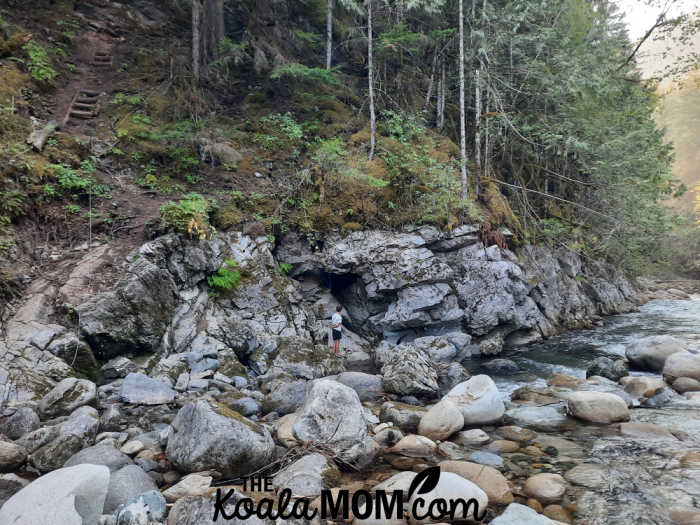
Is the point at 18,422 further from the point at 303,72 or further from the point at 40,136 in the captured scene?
the point at 303,72

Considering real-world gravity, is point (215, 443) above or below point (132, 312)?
below

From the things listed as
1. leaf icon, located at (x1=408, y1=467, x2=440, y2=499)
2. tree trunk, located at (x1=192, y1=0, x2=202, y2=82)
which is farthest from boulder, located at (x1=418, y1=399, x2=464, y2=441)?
tree trunk, located at (x1=192, y1=0, x2=202, y2=82)

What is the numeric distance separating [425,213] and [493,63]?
7.93 metres

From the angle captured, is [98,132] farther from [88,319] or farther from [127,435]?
[127,435]

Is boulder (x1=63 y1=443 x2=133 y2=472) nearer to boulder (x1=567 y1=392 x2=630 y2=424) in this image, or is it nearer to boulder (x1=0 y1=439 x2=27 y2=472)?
boulder (x1=0 y1=439 x2=27 y2=472)

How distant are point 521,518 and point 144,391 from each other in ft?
18.1

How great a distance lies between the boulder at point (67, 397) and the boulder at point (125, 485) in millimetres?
2045

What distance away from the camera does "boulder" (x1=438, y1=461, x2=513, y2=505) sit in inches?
147

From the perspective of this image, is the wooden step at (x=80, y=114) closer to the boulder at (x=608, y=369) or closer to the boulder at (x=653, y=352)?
the boulder at (x=608, y=369)

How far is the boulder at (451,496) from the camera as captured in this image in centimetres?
331

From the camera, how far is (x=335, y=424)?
14.9 feet

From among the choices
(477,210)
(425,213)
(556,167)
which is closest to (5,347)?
(425,213)

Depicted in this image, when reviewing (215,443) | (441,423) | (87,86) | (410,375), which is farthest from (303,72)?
(215,443)

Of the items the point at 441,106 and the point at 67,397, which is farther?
the point at 441,106
